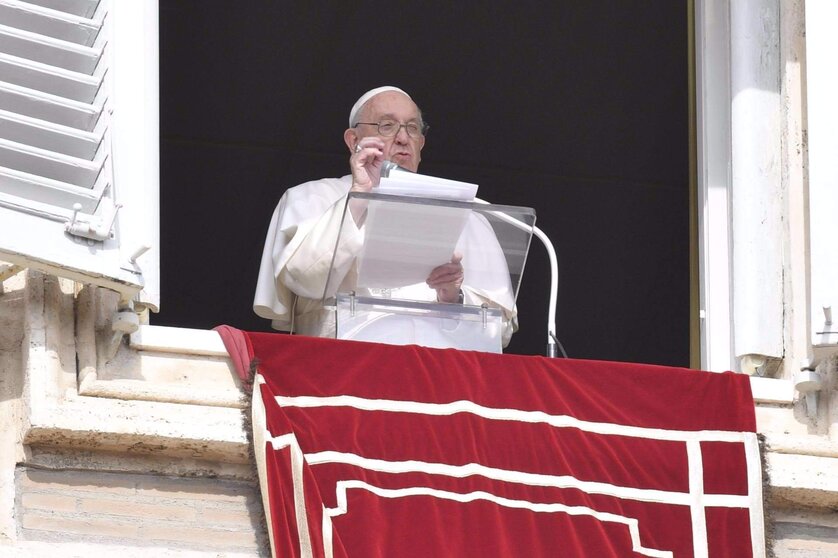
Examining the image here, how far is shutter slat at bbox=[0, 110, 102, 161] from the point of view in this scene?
17.5 ft

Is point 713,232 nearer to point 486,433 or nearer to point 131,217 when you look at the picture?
point 486,433

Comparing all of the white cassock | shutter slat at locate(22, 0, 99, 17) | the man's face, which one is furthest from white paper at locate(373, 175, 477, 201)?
the man's face

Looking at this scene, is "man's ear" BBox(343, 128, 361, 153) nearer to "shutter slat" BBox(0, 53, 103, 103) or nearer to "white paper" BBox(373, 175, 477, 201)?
"white paper" BBox(373, 175, 477, 201)

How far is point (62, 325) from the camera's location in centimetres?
540

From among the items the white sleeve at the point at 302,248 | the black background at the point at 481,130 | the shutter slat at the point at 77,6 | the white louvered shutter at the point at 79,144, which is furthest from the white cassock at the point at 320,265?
the black background at the point at 481,130

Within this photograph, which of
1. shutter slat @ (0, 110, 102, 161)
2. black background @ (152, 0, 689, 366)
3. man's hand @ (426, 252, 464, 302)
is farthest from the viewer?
black background @ (152, 0, 689, 366)

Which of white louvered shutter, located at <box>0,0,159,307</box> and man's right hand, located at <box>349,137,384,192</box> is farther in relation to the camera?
man's right hand, located at <box>349,137,384,192</box>

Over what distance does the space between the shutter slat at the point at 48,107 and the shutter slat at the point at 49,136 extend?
42 millimetres

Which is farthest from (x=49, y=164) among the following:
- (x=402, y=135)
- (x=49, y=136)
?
(x=402, y=135)

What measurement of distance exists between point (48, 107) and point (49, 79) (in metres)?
0.08

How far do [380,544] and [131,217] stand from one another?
971mm

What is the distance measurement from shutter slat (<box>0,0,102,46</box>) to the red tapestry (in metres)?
0.84

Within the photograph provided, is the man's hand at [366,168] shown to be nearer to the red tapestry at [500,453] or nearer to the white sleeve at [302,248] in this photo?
the white sleeve at [302,248]

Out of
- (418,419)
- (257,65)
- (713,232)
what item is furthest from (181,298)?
(418,419)
